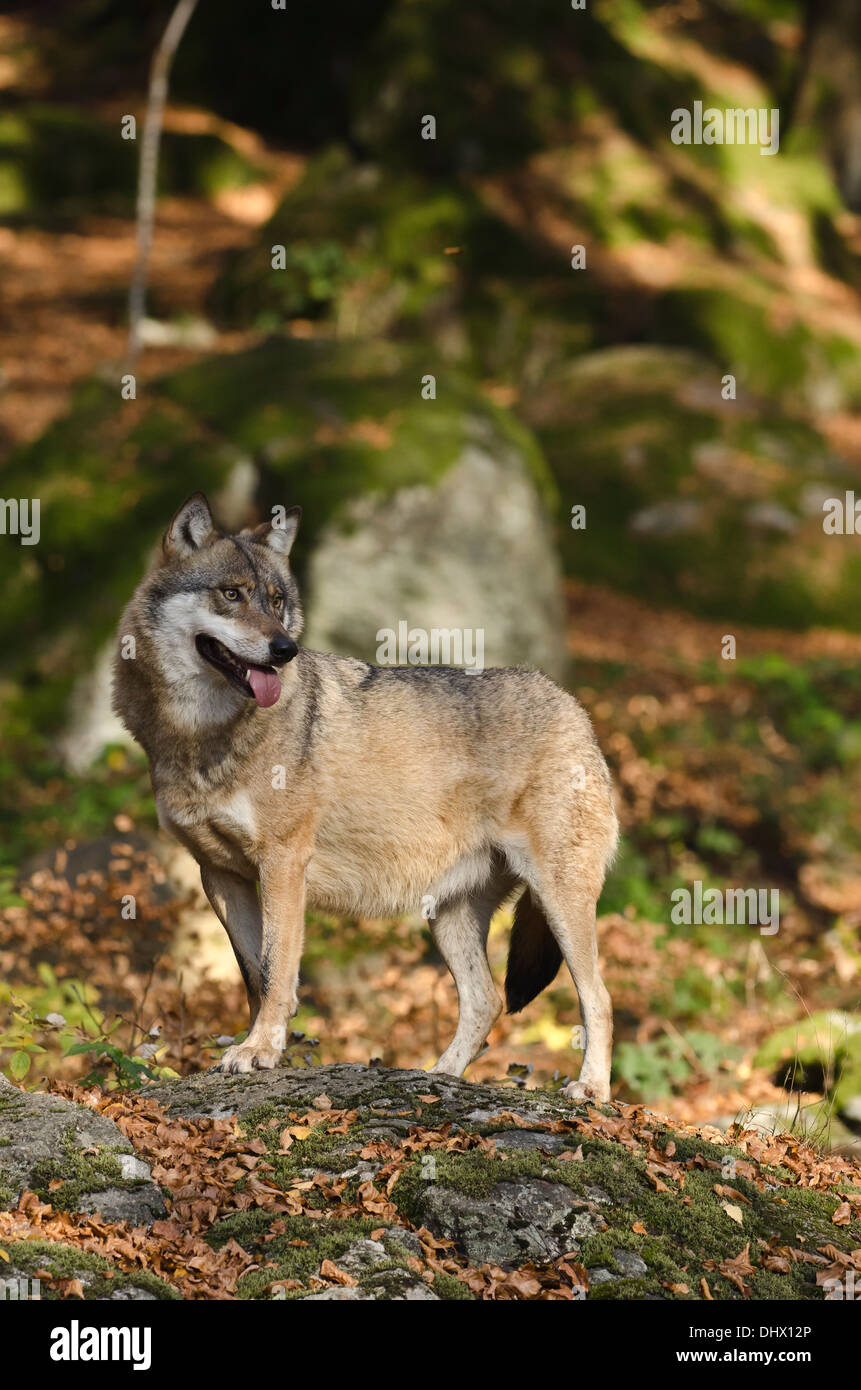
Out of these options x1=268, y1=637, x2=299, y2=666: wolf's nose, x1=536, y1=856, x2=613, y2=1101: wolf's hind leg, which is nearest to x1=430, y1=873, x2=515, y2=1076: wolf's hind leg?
x1=536, y1=856, x2=613, y2=1101: wolf's hind leg

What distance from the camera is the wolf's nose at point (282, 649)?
565 cm

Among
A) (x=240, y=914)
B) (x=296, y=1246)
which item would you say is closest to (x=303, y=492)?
(x=240, y=914)

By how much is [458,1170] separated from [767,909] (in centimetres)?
825

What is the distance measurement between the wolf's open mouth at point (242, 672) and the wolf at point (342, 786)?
0.03ft

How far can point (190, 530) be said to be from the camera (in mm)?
6105

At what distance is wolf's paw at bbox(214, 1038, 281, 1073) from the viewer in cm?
587

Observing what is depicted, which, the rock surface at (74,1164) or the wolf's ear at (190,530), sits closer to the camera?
the rock surface at (74,1164)

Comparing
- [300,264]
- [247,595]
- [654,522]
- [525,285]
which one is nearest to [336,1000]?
[247,595]

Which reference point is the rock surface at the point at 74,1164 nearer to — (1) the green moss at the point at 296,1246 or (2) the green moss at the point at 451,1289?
(1) the green moss at the point at 296,1246

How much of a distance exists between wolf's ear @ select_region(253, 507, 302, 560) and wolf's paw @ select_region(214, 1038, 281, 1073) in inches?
94.0

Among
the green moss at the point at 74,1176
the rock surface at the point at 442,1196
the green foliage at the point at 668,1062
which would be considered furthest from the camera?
the green foliage at the point at 668,1062

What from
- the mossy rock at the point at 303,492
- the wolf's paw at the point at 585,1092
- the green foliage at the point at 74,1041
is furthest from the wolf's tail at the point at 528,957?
the mossy rock at the point at 303,492

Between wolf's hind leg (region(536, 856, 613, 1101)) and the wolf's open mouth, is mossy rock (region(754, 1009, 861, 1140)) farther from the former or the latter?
the wolf's open mouth

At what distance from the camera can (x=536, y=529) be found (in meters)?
14.0
